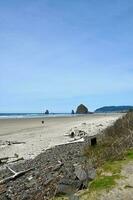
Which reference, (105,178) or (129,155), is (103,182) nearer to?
(105,178)

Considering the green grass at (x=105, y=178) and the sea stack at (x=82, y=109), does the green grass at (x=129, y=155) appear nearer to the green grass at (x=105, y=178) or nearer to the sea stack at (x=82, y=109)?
the green grass at (x=105, y=178)

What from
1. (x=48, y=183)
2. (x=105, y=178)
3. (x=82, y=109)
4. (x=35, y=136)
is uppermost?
(x=82, y=109)

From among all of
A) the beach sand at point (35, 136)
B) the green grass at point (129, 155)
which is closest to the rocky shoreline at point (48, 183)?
the green grass at point (129, 155)

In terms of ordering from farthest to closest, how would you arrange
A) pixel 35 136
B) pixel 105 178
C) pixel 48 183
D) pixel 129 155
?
pixel 35 136
pixel 129 155
pixel 48 183
pixel 105 178

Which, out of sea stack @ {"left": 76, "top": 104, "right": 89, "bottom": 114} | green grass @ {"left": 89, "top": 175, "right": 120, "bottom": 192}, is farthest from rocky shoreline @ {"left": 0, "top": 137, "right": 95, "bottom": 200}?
sea stack @ {"left": 76, "top": 104, "right": 89, "bottom": 114}

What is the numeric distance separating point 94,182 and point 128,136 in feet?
18.0

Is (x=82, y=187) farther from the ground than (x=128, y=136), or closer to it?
closer to it

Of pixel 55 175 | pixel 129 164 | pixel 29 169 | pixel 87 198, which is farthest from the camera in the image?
pixel 29 169

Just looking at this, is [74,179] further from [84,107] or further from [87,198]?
[84,107]

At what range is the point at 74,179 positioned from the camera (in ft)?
31.5

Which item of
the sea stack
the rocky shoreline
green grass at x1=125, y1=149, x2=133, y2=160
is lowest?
the rocky shoreline

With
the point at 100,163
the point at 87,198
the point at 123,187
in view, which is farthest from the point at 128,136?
the point at 87,198

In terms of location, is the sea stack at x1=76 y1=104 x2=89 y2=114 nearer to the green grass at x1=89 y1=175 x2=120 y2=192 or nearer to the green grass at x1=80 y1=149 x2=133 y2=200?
the green grass at x1=80 y1=149 x2=133 y2=200

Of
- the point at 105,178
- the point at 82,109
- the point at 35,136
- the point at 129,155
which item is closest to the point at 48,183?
the point at 105,178
